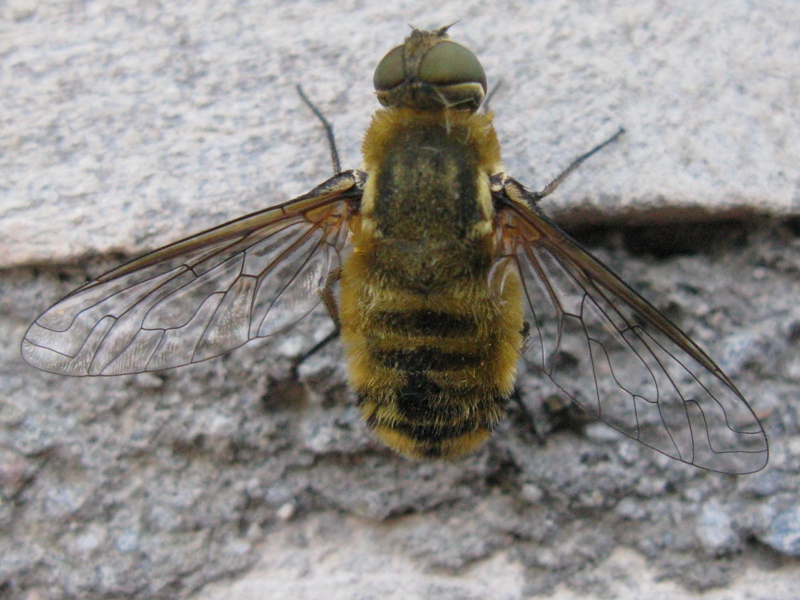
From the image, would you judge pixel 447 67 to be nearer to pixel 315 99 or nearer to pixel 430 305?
pixel 315 99

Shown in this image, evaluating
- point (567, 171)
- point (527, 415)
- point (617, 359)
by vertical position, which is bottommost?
point (527, 415)

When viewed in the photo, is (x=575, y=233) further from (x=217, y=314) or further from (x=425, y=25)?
(x=217, y=314)

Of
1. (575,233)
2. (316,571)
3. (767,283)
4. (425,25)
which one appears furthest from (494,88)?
(316,571)

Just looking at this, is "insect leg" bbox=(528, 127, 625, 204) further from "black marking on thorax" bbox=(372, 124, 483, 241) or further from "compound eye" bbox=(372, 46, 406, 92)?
"compound eye" bbox=(372, 46, 406, 92)

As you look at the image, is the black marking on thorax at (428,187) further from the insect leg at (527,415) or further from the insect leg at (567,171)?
the insect leg at (527,415)

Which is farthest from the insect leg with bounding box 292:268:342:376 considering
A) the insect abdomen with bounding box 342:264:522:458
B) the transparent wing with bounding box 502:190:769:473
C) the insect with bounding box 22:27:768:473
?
the transparent wing with bounding box 502:190:769:473

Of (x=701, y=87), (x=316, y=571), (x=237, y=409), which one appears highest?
(x=701, y=87)

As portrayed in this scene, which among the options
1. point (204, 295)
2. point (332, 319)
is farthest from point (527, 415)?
point (204, 295)
